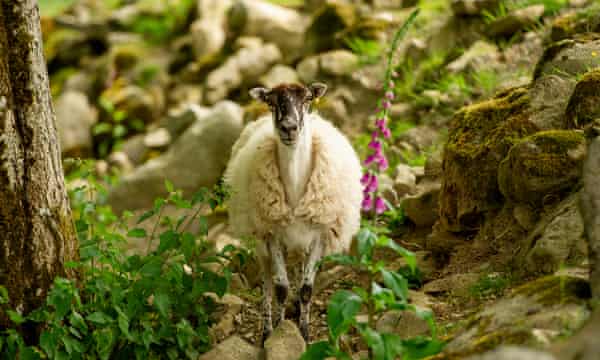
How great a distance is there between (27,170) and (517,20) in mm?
5771

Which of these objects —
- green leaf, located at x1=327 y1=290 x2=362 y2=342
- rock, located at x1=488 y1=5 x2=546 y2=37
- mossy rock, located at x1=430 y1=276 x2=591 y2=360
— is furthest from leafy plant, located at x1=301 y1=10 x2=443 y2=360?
rock, located at x1=488 y1=5 x2=546 y2=37

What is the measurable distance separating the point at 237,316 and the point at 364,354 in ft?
4.77

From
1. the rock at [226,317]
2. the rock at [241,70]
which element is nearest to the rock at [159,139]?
the rock at [241,70]

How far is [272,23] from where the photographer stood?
38.4 ft

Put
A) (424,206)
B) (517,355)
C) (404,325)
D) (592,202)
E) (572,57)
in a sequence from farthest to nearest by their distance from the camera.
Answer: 1. (424,206)
2. (572,57)
3. (404,325)
4. (592,202)
5. (517,355)

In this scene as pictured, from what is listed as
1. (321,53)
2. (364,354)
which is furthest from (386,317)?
(321,53)

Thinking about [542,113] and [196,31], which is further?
[196,31]

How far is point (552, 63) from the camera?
5441 millimetres

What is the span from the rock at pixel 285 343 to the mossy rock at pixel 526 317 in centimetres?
121

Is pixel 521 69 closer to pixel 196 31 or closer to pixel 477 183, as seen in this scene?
pixel 477 183

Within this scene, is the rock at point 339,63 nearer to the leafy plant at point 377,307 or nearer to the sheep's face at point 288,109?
the sheep's face at point 288,109

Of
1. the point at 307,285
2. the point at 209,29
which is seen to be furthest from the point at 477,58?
the point at 209,29

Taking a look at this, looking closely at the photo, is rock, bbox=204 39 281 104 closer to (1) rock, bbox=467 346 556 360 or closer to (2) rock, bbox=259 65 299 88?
(2) rock, bbox=259 65 299 88

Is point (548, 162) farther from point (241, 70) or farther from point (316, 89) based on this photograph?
point (241, 70)
